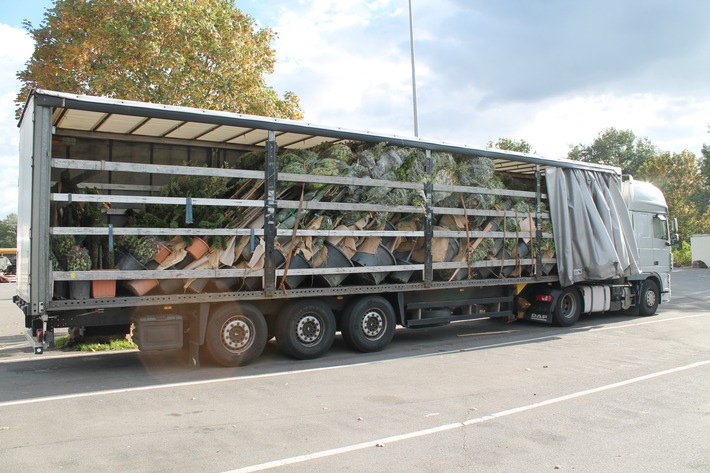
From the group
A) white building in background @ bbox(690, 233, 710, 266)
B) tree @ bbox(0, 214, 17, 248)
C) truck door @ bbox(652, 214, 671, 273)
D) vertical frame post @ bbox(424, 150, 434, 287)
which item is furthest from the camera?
tree @ bbox(0, 214, 17, 248)

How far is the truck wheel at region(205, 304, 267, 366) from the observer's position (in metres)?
8.28

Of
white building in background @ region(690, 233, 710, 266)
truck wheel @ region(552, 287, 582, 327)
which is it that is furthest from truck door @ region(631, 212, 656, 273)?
white building in background @ region(690, 233, 710, 266)

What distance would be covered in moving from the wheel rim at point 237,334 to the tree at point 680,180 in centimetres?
4840

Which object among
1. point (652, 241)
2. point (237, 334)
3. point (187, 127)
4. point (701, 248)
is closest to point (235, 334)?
point (237, 334)

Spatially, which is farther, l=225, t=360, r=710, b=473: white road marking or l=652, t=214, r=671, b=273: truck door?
l=652, t=214, r=671, b=273: truck door

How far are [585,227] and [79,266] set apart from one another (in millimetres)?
10476

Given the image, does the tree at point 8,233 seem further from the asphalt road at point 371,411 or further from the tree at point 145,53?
the asphalt road at point 371,411

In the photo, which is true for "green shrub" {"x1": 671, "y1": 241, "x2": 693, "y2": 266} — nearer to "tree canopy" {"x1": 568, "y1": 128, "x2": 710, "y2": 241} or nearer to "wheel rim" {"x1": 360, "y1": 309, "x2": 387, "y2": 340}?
"tree canopy" {"x1": 568, "y1": 128, "x2": 710, "y2": 241}

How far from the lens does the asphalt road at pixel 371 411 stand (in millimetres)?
4699

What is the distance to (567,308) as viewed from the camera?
13414 mm

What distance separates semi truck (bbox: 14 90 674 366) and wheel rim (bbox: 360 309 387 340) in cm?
3

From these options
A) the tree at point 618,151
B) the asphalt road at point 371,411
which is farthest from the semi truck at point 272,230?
the tree at point 618,151

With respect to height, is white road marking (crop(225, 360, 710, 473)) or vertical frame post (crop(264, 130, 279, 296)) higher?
vertical frame post (crop(264, 130, 279, 296))

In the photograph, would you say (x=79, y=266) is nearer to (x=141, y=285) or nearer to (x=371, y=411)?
(x=141, y=285)
